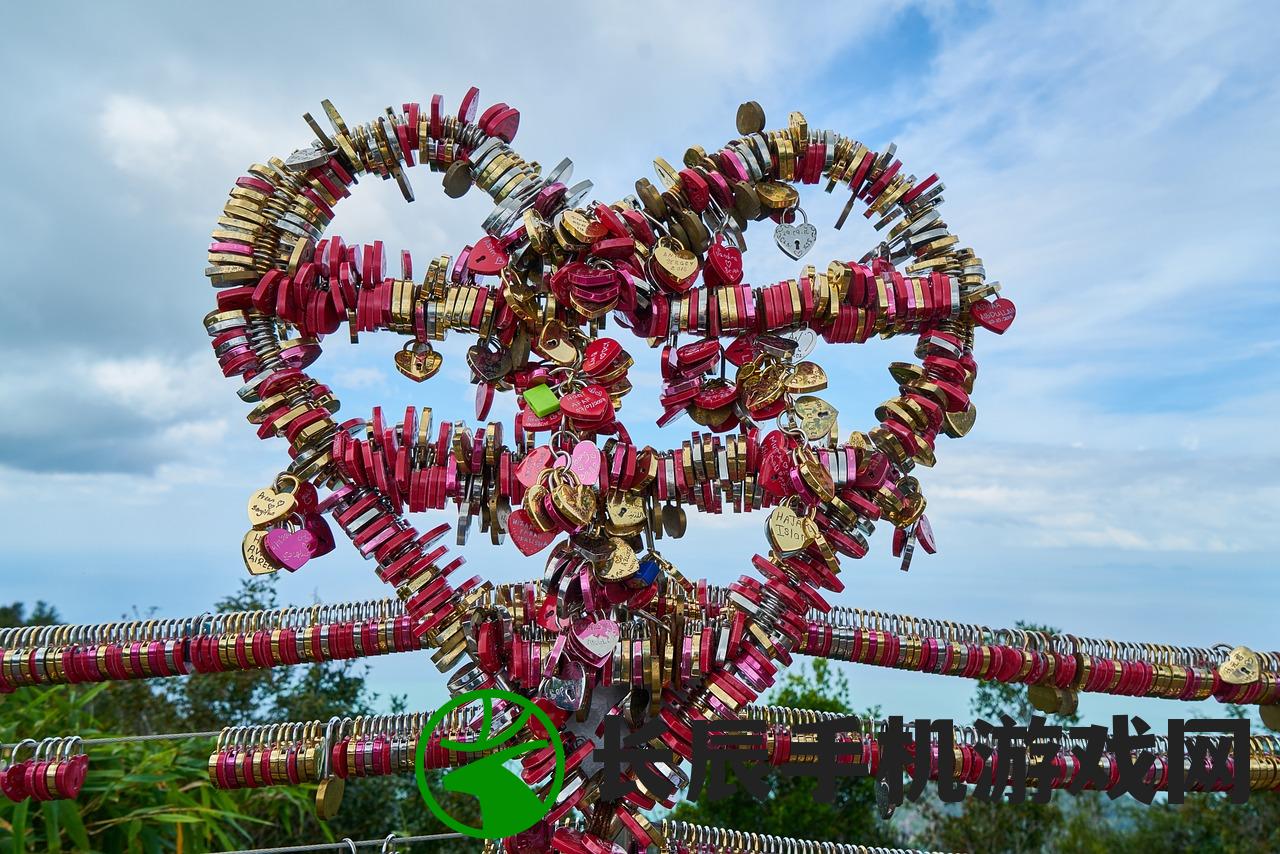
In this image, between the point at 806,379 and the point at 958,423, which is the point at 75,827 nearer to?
the point at 806,379

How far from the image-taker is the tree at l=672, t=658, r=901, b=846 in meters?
3.93

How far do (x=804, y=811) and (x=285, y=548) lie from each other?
285 centimetres

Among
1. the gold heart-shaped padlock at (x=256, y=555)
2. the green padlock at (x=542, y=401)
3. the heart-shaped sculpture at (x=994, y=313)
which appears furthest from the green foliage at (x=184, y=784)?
the heart-shaped sculpture at (x=994, y=313)

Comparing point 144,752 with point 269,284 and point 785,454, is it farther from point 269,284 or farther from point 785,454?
point 785,454

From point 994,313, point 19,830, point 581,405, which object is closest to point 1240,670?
point 994,313

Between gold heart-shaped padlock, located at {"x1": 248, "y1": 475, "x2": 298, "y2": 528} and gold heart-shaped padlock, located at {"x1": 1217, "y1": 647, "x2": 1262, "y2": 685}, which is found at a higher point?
gold heart-shaped padlock, located at {"x1": 248, "y1": 475, "x2": 298, "y2": 528}

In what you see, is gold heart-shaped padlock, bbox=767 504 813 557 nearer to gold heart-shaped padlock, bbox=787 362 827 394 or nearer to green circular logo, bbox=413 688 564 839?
gold heart-shaped padlock, bbox=787 362 827 394

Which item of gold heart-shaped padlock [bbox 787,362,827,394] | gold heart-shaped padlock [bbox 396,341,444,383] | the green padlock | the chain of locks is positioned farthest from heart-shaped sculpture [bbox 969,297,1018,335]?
gold heart-shaped padlock [bbox 396,341,444,383]

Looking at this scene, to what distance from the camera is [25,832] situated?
3.13 m

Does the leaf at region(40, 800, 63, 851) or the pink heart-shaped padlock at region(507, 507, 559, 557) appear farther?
the leaf at region(40, 800, 63, 851)

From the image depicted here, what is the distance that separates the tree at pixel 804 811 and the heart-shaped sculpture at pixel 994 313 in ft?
7.28

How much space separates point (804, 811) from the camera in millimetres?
3936

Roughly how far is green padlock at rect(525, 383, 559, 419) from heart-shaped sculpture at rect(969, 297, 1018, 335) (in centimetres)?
81

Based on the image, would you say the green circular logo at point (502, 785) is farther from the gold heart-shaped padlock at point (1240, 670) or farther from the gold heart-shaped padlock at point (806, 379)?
the gold heart-shaped padlock at point (1240, 670)
